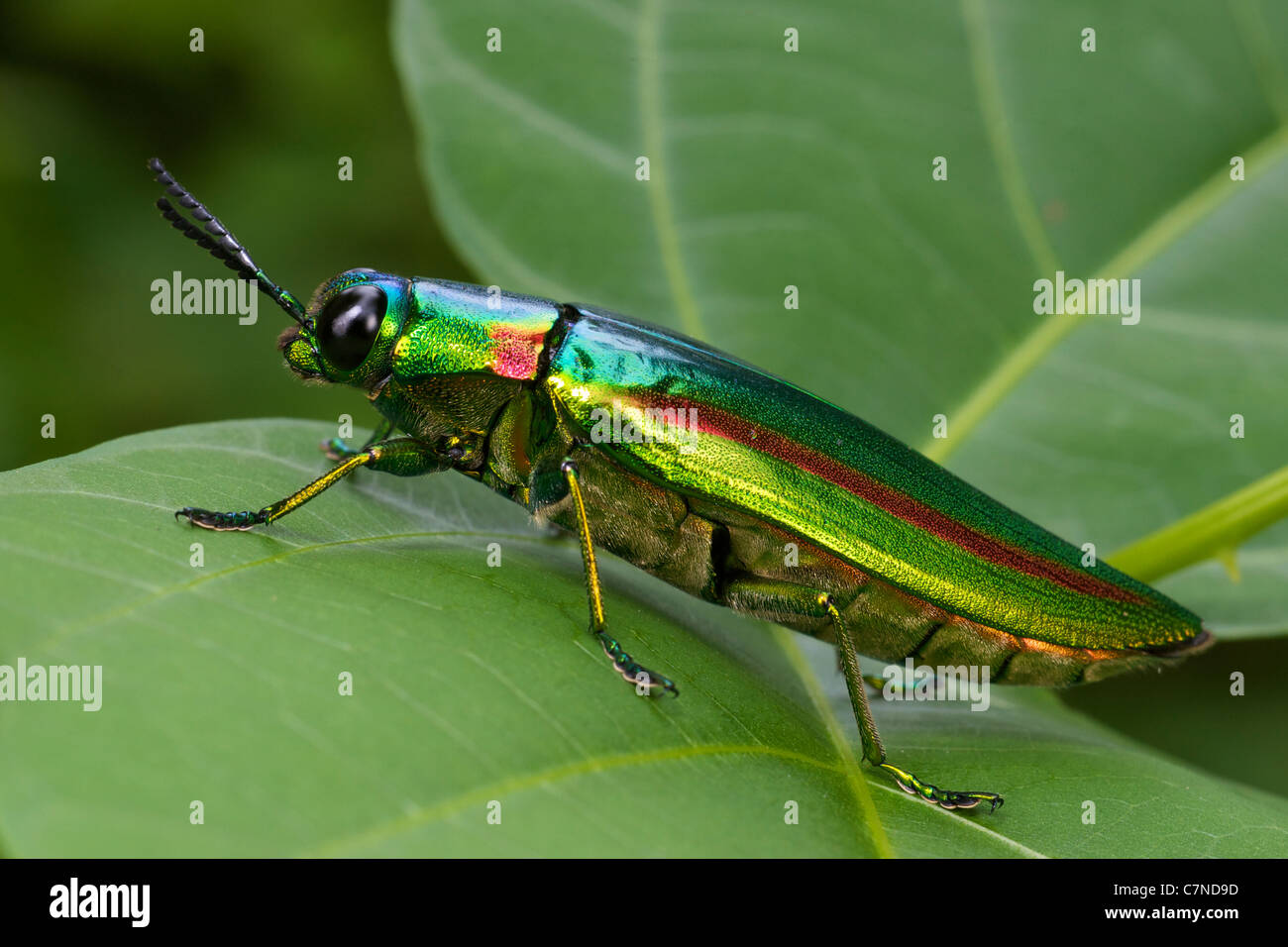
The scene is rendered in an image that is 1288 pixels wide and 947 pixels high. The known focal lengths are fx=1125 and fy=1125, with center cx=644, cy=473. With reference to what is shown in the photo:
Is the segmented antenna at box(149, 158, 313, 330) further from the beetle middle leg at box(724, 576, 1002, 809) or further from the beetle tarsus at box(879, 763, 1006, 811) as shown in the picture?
the beetle tarsus at box(879, 763, 1006, 811)

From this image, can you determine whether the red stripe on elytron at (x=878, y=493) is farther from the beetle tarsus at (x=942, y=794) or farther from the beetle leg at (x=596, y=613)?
the beetle tarsus at (x=942, y=794)

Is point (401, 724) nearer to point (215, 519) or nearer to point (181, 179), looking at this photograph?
point (215, 519)

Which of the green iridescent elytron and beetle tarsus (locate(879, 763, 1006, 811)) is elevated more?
the green iridescent elytron

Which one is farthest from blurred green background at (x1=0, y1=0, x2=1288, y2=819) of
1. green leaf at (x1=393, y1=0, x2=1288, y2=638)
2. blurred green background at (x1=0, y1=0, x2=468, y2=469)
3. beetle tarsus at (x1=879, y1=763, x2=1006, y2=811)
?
beetle tarsus at (x1=879, y1=763, x2=1006, y2=811)

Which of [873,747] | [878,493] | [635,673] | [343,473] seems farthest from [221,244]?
[873,747]

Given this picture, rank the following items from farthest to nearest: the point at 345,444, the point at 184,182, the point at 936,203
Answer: the point at 184,182, the point at 936,203, the point at 345,444
